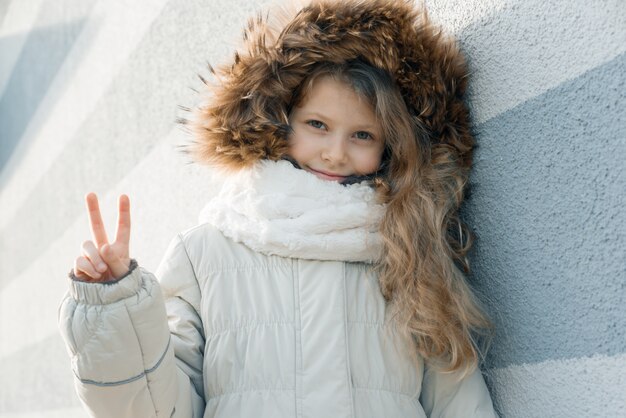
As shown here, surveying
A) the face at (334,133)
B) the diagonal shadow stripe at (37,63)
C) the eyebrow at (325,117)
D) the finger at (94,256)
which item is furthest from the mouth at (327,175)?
the diagonal shadow stripe at (37,63)

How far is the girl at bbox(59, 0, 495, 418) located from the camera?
1.56 meters

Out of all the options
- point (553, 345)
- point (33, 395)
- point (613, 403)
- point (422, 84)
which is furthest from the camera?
point (33, 395)

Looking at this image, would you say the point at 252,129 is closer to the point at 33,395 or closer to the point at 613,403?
the point at 613,403

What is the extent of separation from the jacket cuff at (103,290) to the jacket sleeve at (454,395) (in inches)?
26.2

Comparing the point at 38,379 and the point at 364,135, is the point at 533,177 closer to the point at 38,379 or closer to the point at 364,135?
the point at 364,135

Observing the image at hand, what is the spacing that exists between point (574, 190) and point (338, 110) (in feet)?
1.75

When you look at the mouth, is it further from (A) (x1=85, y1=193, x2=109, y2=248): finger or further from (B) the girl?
(A) (x1=85, y1=193, x2=109, y2=248): finger

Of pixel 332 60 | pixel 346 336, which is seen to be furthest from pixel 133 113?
pixel 346 336

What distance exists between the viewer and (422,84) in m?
1.71

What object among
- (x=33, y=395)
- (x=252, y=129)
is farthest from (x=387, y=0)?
(x=33, y=395)

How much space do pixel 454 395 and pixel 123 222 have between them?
78 cm

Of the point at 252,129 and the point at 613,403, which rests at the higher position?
the point at 252,129

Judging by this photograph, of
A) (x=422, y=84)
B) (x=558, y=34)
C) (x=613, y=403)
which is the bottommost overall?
(x=613, y=403)

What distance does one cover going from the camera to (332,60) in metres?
1.71
